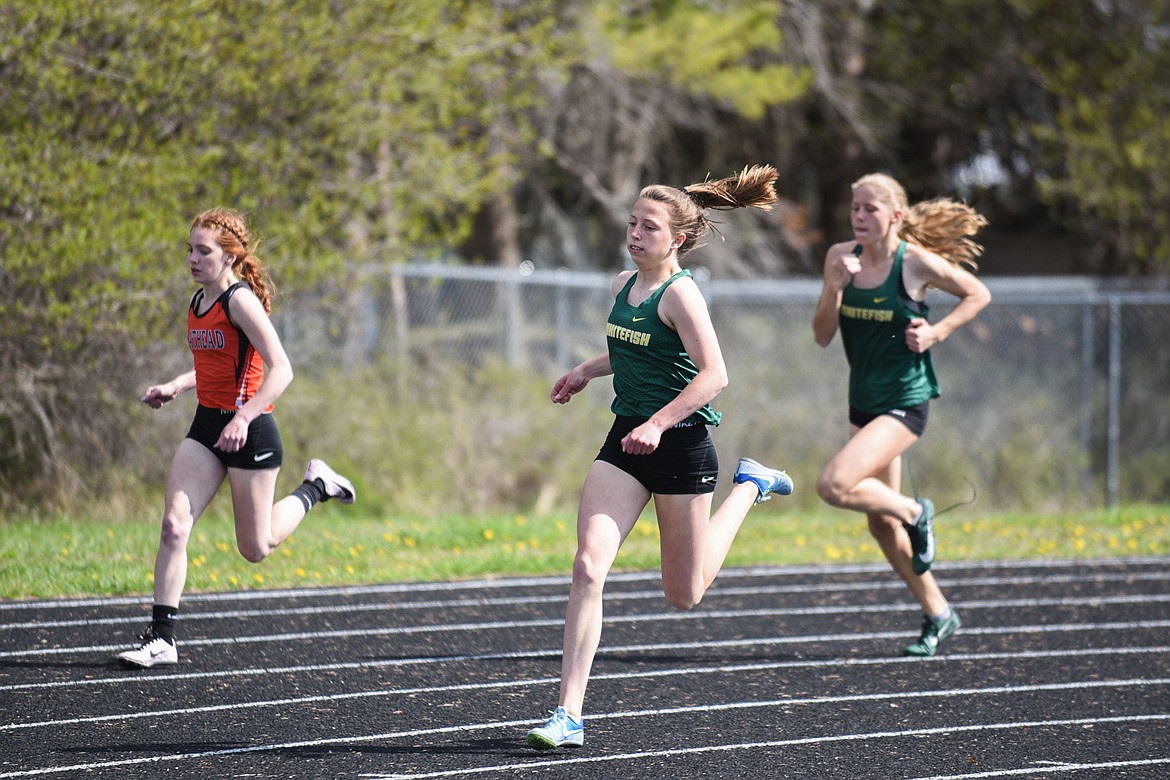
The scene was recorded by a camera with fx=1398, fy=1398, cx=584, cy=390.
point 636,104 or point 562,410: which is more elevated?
point 636,104

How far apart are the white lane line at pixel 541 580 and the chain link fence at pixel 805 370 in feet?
10.3

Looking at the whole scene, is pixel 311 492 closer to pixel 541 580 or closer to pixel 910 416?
pixel 541 580

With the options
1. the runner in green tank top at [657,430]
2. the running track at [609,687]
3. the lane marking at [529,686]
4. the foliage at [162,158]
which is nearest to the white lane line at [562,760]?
the running track at [609,687]

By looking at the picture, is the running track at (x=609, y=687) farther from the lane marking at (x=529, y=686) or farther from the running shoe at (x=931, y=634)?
the running shoe at (x=931, y=634)

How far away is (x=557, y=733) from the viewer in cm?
489

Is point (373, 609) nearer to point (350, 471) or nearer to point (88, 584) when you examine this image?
point (88, 584)

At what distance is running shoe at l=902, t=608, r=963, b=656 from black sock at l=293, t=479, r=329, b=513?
118 inches

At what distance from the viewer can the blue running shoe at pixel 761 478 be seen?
586 centimetres

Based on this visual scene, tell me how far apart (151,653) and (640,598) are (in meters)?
3.14

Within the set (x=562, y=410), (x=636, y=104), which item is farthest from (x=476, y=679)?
(x=636, y=104)

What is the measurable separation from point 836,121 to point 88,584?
14810 millimetres

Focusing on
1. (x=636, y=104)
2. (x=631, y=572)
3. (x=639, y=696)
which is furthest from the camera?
(x=636, y=104)

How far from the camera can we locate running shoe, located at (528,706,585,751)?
489 cm

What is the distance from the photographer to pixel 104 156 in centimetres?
1016
